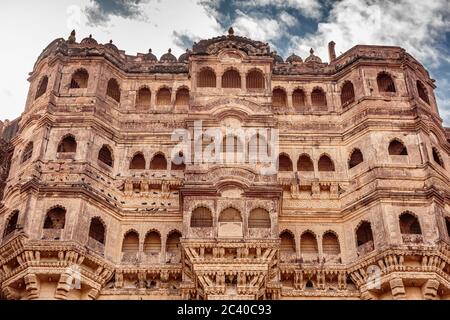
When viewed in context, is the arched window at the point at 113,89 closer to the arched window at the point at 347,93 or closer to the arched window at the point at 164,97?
the arched window at the point at 164,97

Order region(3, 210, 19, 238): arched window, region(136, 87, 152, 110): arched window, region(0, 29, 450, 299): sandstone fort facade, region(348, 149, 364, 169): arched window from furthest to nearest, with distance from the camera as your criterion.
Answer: region(136, 87, 152, 110): arched window → region(348, 149, 364, 169): arched window → region(3, 210, 19, 238): arched window → region(0, 29, 450, 299): sandstone fort facade

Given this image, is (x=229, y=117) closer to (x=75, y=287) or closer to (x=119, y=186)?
(x=119, y=186)

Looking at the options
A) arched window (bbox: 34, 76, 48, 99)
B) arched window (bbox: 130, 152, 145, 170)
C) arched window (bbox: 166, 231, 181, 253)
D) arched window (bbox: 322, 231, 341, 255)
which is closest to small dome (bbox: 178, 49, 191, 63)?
arched window (bbox: 130, 152, 145, 170)

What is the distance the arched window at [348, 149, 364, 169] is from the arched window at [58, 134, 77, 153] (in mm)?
10974

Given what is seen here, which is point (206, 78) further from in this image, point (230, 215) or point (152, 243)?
point (152, 243)

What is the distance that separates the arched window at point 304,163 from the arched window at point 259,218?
375 centimetres

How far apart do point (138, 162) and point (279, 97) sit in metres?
6.96

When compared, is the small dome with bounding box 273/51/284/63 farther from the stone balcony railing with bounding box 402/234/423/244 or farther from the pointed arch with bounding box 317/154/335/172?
the stone balcony railing with bounding box 402/234/423/244

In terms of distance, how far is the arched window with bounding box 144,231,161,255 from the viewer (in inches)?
1003

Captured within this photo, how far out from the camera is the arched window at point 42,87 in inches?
1150

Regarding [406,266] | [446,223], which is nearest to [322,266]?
[406,266]

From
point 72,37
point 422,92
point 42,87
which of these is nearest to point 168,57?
point 72,37

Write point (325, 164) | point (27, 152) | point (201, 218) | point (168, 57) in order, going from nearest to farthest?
1. point (201, 218)
2. point (27, 152)
3. point (325, 164)
4. point (168, 57)

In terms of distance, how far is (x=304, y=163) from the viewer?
91.6 ft
